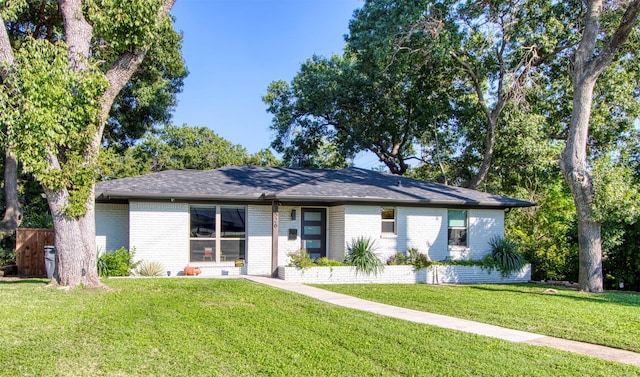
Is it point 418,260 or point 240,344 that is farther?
point 418,260

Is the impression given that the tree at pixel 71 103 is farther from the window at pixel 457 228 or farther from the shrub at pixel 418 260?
the window at pixel 457 228

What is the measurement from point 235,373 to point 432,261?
12.5 meters

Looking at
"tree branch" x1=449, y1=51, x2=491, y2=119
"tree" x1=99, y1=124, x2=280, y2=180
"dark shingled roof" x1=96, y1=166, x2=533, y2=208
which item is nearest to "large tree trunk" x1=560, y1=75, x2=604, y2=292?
"dark shingled roof" x1=96, y1=166, x2=533, y2=208

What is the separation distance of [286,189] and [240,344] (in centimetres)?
969

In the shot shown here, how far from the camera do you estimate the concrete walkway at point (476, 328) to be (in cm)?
678

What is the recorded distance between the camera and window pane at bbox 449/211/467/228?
1831cm

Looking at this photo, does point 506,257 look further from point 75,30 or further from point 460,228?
point 75,30

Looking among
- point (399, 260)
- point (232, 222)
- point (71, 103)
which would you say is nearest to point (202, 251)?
point (232, 222)

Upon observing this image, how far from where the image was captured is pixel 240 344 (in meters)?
6.71

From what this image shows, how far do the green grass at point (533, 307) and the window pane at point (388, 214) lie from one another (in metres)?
3.11

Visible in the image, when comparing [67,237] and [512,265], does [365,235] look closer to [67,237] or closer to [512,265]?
[512,265]

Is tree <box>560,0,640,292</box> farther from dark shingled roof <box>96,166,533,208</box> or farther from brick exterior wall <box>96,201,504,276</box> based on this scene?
brick exterior wall <box>96,201,504,276</box>

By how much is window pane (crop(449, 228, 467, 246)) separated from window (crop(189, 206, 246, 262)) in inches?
296

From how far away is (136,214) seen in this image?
15484 mm
